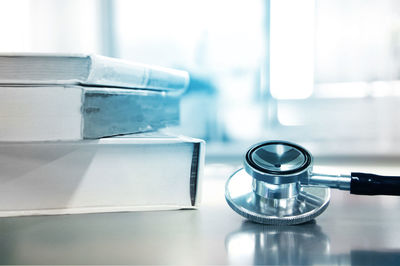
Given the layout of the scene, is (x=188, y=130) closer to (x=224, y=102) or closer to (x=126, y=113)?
(x=224, y=102)

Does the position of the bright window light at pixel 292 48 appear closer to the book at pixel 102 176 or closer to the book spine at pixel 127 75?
the book spine at pixel 127 75

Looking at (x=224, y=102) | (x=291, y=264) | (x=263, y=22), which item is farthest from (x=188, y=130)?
(x=291, y=264)

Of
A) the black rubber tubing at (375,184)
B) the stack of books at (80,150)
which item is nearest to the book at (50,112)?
the stack of books at (80,150)

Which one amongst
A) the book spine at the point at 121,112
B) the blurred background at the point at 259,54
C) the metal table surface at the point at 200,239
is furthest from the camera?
the blurred background at the point at 259,54

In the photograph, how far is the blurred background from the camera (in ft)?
2.84

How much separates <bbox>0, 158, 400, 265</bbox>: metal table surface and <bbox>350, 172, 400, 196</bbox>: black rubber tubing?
4 centimetres

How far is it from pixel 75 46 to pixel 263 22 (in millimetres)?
458

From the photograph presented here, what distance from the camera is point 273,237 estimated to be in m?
0.36

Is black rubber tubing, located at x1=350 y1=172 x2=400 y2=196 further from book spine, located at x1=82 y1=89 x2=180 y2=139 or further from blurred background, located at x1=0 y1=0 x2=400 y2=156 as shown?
blurred background, located at x1=0 y1=0 x2=400 y2=156

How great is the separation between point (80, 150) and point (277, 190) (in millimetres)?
227

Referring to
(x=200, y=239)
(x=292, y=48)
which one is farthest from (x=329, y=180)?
(x=292, y=48)

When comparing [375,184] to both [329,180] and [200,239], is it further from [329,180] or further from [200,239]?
[200,239]

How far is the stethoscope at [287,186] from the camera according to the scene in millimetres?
390

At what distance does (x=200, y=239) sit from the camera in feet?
1.19
